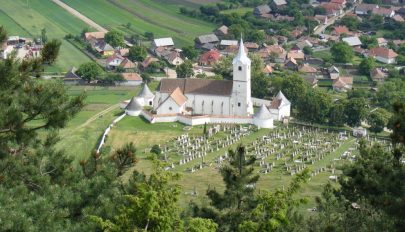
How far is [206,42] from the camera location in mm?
85188

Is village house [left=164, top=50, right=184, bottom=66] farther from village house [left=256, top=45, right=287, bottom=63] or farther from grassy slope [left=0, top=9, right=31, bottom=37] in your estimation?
grassy slope [left=0, top=9, right=31, bottom=37]

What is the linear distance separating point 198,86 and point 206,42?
101 ft

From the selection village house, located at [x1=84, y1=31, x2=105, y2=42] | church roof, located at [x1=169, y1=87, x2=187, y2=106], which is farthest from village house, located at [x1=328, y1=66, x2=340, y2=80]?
village house, located at [x1=84, y1=31, x2=105, y2=42]

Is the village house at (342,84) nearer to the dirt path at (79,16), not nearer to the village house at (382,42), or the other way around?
the village house at (382,42)

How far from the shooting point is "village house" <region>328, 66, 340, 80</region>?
235 feet

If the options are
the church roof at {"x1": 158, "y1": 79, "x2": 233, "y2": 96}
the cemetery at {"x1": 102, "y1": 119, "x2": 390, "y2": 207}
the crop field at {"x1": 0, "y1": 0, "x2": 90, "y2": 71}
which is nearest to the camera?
the cemetery at {"x1": 102, "y1": 119, "x2": 390, "y2": 207}

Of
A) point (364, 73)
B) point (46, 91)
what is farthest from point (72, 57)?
point (46, 91)

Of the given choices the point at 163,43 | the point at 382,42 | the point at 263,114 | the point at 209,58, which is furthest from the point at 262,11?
the point at 263,114

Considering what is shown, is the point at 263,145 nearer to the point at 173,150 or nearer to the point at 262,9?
the point at 173,150

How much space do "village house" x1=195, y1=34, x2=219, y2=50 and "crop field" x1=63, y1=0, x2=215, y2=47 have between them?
1.01 metres

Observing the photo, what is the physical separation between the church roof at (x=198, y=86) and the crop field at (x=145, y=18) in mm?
28913

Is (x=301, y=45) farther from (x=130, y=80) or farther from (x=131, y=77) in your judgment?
(x=130, y=80)

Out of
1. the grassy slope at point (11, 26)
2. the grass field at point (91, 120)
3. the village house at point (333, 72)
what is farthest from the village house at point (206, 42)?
the grass field at point (91, 120)

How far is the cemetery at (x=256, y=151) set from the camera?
132 feet
